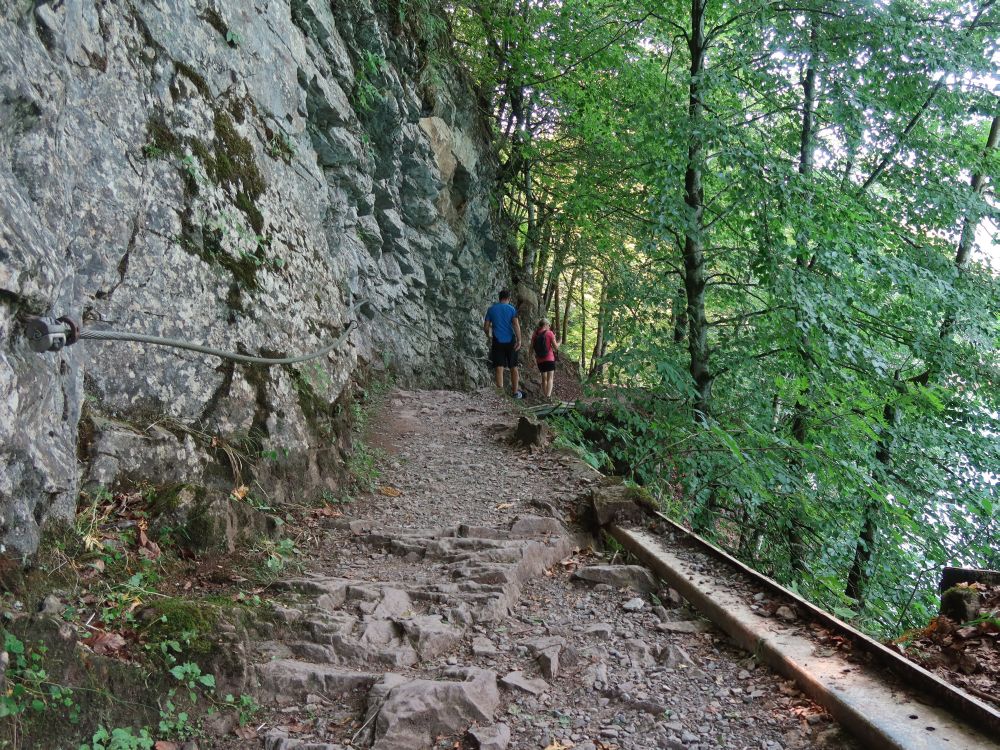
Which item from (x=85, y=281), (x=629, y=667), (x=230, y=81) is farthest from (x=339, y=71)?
(x=629, y=667)

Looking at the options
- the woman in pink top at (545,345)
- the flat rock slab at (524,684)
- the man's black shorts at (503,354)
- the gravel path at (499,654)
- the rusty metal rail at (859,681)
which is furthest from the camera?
the man's black shorts at (503,354)

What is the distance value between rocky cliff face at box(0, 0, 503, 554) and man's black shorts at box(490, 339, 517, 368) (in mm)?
4788

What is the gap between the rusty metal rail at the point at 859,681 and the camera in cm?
218

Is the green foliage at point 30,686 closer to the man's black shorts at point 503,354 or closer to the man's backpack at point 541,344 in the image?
the man's backpack at point 541,344

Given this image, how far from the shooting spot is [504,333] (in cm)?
1252

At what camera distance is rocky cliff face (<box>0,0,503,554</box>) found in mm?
2729

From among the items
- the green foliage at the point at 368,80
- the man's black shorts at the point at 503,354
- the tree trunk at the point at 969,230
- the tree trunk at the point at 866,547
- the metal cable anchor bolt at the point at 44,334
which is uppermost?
the green foliage at the point at 368,80

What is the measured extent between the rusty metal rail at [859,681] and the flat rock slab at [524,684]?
1.07m

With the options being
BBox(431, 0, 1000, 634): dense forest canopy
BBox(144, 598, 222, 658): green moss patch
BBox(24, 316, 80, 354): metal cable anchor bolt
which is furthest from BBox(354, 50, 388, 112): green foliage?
BBox(144, 598, 222, 658): green moss patch

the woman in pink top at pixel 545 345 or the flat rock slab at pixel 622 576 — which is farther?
the woman in pink top at pixel 545 345

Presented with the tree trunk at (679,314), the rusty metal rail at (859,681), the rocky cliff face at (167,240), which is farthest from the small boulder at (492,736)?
the tree trunk at (679,314)

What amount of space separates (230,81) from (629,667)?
5.59 meters

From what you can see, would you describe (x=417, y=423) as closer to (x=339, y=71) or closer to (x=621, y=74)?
(x=339, y=71)

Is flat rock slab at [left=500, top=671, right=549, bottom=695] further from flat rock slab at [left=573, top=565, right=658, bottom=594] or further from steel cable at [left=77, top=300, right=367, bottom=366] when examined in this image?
steel cable at [left=77, top=300, right=367, bottom=366]
